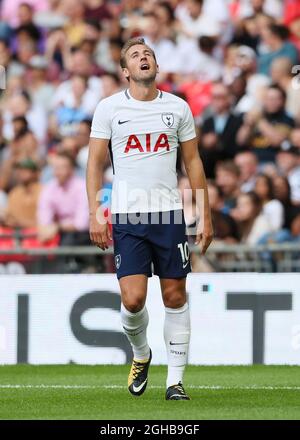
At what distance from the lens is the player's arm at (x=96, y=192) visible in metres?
8.16

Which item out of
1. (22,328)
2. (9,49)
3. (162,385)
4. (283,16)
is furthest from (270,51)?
(162,385)

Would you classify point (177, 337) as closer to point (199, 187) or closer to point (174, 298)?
point (174, 298)

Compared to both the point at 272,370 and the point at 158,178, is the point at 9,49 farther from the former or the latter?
the point at 158,178

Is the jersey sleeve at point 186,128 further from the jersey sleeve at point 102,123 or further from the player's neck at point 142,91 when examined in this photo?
the jersey sleeve at point 102,123

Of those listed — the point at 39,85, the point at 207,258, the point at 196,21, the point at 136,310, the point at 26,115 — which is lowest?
the point at 136,310

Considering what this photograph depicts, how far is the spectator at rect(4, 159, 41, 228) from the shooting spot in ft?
51.4

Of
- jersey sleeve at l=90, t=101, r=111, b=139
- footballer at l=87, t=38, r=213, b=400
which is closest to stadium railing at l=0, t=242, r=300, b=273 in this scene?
footballer at l=87, t=38, r=213, b=400

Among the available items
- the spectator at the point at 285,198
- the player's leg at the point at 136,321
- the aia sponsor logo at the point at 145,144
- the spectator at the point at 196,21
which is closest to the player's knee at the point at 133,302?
the player's leg at the point at 136,321

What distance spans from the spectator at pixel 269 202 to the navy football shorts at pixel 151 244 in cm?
577

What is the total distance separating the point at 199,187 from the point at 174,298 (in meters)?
0.79

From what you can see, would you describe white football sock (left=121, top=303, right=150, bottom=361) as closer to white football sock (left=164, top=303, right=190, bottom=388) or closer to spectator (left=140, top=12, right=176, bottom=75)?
white football sock (left=164, top=303, right=190, bottom=388)

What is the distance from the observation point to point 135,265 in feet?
27.2

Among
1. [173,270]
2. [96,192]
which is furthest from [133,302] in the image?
[96,192]

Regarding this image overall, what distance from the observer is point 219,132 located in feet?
51.8
